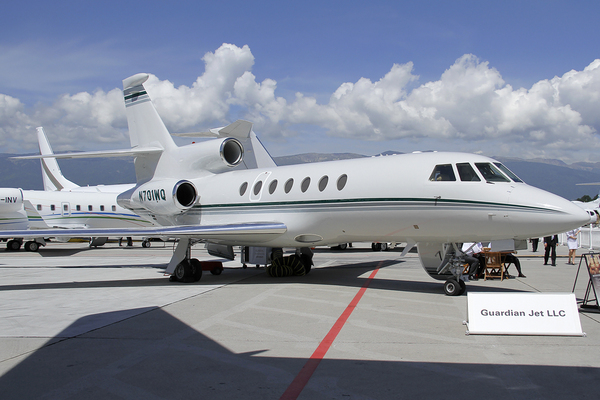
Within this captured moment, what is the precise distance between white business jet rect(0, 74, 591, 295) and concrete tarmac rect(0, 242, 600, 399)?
1.51 metres

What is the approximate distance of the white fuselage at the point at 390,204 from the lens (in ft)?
29.2

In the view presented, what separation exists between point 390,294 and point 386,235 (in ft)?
4.55

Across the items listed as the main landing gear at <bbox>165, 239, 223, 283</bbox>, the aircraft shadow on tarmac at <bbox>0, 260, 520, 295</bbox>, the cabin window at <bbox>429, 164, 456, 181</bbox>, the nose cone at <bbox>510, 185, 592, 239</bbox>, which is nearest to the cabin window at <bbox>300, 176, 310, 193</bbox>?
the aircraft shadow on tarmac at <bbox>0, 260, 520, 295</bbox>

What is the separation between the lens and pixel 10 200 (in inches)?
1133

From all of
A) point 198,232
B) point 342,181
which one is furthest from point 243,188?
point 342,181

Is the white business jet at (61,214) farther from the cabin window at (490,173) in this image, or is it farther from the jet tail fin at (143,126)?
the cabin window at (490,173)

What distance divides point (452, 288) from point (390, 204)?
217cm

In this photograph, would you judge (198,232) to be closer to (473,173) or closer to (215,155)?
(215,155)

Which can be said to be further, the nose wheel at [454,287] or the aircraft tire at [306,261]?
the aircraft tire at [306,261]

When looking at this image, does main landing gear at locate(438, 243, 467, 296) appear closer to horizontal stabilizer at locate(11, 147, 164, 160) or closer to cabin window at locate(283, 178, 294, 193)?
cabin window at locate(283, 178, 294, 193)

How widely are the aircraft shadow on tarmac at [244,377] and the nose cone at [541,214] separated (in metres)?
3.95

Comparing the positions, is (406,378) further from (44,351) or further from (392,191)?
(392,191)

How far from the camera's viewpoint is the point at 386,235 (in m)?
11.0

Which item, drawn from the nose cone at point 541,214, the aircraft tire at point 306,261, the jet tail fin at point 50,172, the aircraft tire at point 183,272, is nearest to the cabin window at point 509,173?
the nose cone at point 541,214
